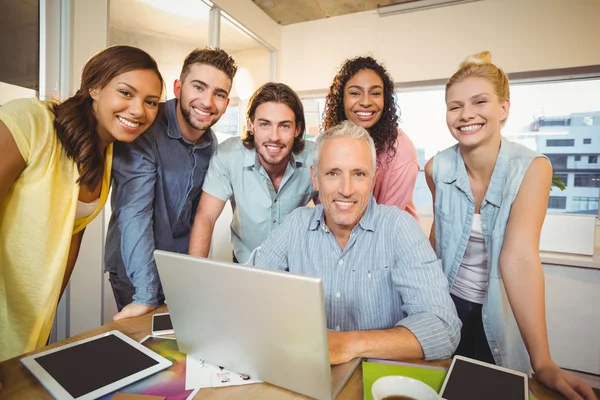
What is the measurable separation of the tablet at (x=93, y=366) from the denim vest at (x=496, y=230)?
1.17 meters

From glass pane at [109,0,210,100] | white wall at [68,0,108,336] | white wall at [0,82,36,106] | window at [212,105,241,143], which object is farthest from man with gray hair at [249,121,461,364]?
window at [212,105,241,143]

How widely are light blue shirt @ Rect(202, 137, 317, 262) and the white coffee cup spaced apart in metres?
1.24

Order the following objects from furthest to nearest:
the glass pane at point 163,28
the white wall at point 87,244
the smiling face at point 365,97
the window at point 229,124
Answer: the window at point 229,124 < the glass pane at point 163,28 < the white wall at point 87,244 < the smiling face at point 365,97

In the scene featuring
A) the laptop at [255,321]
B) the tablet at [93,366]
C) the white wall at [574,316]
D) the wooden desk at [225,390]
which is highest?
the laptop at [255,321]

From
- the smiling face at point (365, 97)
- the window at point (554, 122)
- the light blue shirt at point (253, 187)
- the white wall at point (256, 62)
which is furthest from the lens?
the white wall at point (256, 62)

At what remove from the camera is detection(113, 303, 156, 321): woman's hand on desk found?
119cm

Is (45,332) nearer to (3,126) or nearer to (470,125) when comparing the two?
(3,126)

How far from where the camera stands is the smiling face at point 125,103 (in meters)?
1.27

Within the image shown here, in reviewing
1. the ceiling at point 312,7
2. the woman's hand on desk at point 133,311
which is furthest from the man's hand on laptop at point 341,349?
the ceiling at point 312,7

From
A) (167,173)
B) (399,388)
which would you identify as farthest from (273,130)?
(399,388)

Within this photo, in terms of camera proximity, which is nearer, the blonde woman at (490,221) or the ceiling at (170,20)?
the blonde woman at (490,221)

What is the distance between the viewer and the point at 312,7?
3838 mm

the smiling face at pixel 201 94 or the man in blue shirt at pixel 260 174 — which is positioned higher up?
the smiling face at pixel 201 94

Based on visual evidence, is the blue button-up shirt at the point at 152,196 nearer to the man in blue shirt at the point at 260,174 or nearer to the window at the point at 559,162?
the man in blue shirt at the point at 260,174
